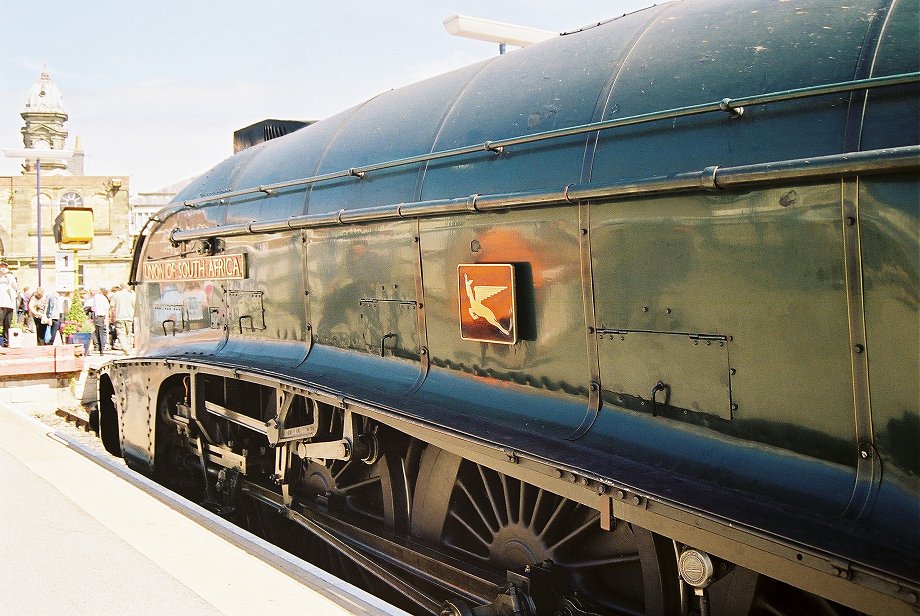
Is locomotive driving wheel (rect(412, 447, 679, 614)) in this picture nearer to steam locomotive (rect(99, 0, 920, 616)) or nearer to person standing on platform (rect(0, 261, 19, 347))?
steam locomotive (rect(99, 0, 920, 616))

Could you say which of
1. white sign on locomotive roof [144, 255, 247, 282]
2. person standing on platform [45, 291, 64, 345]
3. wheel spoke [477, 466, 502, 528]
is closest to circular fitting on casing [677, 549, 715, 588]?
wheel spoke [477, 466, 502, 528]

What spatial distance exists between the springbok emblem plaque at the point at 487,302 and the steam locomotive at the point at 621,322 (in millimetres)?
14

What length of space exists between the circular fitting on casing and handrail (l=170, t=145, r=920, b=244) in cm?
120

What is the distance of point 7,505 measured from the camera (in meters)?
5.71

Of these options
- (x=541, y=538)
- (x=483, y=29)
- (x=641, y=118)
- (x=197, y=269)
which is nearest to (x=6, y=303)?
(x=197, y=269)

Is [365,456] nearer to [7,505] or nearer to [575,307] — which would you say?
[575,307]

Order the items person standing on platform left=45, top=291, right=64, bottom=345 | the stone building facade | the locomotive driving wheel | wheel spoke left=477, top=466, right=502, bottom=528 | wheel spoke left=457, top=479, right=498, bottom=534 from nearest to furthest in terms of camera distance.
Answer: the locomotive driving wheel
wheel spoke left=477, top=466, right=502, bottom=528
wheel spoke left=457, top=479, right=498, bottom=534
person standing on platform left=45, top=291, right=64, bottom=345
the stone building facade

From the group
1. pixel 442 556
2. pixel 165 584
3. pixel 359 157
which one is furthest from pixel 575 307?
pixel 165 584

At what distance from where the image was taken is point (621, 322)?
10.7 feet

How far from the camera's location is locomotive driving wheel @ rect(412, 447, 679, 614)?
3.16m

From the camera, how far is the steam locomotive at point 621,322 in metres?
2.45

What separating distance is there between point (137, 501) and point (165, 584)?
64.6 inches

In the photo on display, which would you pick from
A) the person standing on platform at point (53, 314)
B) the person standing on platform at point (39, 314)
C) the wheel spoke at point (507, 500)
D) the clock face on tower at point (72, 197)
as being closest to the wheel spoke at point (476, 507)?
the wheel spoke at point (507, 500)

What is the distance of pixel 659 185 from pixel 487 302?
3.66ft
